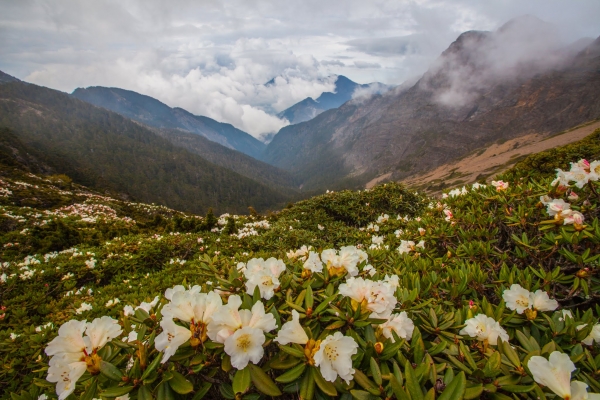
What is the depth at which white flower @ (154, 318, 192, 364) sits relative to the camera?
1275mm

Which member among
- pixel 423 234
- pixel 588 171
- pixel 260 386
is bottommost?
pixel 423 234

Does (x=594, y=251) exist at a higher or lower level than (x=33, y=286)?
higher

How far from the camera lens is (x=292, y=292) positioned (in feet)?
6.13

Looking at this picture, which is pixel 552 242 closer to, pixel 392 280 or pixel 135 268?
pixel 392 280

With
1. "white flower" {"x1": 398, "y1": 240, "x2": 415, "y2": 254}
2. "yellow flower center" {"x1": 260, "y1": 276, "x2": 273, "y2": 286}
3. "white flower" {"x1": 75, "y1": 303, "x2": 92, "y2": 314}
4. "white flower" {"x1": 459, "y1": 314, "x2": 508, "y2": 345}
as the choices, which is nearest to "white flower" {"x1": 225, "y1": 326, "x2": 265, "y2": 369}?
"yellow flower center" {"x1": 260, "y1": 276, "x2": 273, "y2": 286}

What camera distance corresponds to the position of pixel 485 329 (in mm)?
1594

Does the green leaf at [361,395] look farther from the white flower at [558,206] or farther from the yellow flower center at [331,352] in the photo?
the white flower at [558,206]

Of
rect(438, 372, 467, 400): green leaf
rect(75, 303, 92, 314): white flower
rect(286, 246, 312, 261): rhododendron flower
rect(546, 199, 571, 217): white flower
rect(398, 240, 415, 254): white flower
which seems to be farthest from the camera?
rect(75, 303, 92, 314): white flower

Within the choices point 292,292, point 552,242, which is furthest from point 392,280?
point 552,242

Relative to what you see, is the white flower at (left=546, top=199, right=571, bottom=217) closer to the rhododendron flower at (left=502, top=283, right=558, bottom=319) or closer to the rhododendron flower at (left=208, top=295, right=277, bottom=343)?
the rhododendron flower at (left=502, top=283, right=558, bottom=319)

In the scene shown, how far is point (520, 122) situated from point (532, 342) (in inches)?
8006

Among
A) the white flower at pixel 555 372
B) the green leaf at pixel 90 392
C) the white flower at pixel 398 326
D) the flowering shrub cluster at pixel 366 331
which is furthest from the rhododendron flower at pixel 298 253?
the white flower at pixel 555 372

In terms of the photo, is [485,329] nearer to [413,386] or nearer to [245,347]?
[413,386]

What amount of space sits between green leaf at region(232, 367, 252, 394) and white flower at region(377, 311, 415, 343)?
743mm
